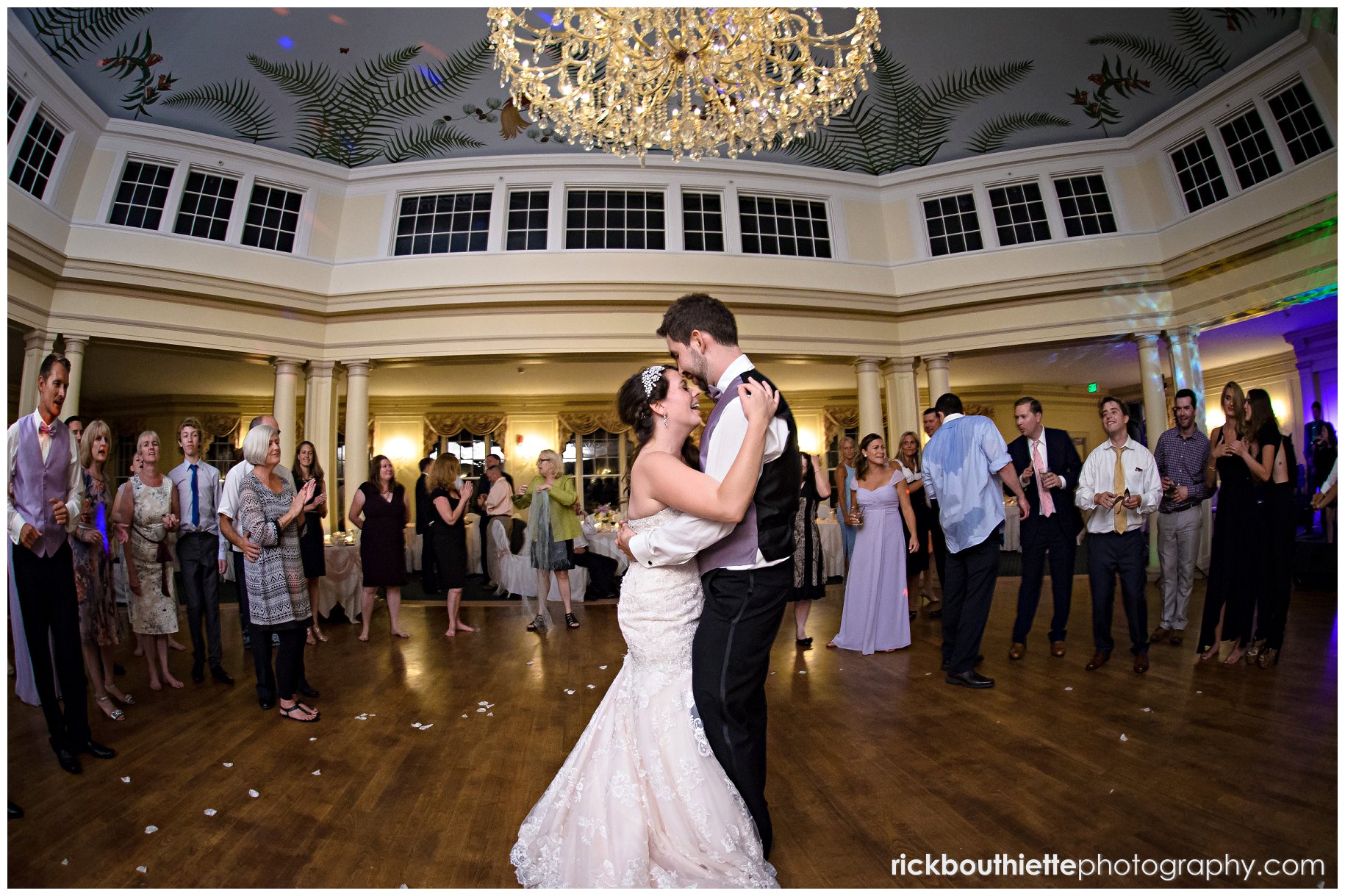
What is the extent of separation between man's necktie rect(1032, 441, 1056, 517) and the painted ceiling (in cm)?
472

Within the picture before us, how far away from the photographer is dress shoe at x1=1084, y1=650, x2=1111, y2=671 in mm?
3933

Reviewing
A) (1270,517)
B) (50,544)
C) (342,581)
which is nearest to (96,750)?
(50,544)

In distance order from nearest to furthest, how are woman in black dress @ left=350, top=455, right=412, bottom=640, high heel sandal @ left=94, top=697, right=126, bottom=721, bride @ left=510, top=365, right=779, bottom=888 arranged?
bride @ left=510, top=365, right=779, bottom=888 → high heel sandal @ left=94, top=697, right=126, bottom=721 → woman in black dress @ left=350, top=455, right=412, bottom=640

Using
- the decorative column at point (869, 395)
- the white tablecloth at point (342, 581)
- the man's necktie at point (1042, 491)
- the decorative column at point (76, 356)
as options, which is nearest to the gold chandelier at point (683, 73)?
the man's necktie at point (1042, 491)

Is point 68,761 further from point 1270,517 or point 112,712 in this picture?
point 1270,517

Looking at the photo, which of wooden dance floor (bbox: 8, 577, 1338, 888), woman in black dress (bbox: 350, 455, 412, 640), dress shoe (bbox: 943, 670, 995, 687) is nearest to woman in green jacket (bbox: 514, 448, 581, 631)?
woman in black dress (bbox: 350, 455, 412, 640)

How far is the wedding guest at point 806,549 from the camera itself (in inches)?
189

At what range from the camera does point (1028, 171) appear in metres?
9.20

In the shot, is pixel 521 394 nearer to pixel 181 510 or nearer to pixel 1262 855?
pixel 181 510

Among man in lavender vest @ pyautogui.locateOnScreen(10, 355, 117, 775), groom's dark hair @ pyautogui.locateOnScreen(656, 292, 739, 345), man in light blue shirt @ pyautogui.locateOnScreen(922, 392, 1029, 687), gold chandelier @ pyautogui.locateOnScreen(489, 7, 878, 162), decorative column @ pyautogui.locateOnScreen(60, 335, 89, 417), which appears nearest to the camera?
groom's dark hair @ pyautogui.locateOnScreen(656, 292, 739, 345)

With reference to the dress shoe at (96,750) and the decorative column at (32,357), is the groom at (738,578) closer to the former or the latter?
the dress shoe at (96,750)

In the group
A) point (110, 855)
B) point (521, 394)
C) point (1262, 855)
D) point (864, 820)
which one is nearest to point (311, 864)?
point (110, 855)

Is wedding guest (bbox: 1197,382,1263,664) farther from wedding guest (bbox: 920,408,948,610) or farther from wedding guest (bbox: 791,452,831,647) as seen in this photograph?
wedding guest (bbox: 791,452,831,647)

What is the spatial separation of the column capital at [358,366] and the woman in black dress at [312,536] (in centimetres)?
396
